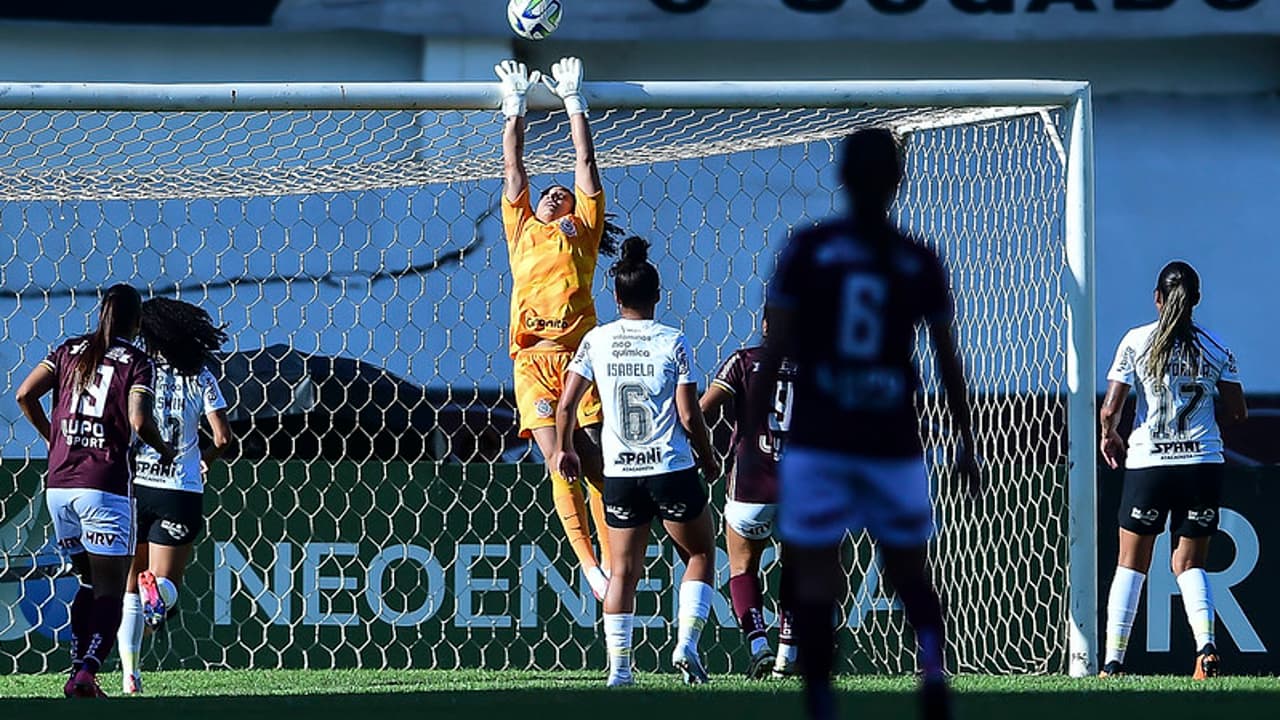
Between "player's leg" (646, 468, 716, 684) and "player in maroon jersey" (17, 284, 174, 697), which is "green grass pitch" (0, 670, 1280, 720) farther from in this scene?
"player in maroon jersey" (17, 284, 174, 697)

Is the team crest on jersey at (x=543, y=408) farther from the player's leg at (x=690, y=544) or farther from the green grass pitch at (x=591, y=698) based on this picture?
the green grass pitch at (x=591, y=698)

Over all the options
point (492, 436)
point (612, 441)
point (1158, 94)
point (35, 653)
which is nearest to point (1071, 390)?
point (612, 441)

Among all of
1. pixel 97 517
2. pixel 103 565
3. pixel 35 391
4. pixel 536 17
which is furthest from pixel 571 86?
pixel 103 565

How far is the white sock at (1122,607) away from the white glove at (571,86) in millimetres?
3079

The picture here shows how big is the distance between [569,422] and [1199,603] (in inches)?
113

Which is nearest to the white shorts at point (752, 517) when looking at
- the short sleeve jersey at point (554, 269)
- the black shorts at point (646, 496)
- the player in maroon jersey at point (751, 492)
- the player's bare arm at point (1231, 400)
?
the player in maroon jersey at point (751, 492)

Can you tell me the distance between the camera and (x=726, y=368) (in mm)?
8531

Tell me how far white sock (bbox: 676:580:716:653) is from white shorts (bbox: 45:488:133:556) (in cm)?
217

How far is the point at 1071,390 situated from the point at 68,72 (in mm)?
10515

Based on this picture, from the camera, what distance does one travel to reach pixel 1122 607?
874 cm

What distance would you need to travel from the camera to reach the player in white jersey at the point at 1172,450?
8.73m

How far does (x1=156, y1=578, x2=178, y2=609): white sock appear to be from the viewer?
27.4ft

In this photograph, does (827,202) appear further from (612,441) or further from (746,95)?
(612,441)

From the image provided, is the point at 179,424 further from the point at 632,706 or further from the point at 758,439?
the point at 632,706
